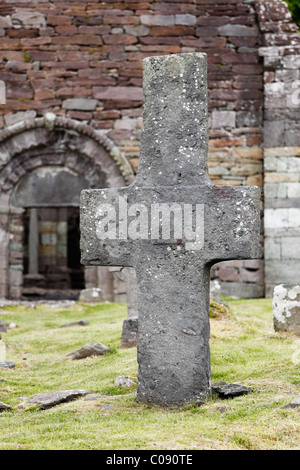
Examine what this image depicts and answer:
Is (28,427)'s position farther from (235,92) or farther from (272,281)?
(235,92)

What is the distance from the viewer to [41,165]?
1257cm

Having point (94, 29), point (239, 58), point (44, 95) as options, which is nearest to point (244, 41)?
point (239, 58)

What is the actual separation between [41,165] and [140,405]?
28.9 ft

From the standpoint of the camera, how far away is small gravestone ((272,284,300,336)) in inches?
251

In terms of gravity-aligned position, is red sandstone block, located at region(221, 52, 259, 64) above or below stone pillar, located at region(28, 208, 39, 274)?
above

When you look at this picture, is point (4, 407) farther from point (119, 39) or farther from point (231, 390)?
point (119, 39)

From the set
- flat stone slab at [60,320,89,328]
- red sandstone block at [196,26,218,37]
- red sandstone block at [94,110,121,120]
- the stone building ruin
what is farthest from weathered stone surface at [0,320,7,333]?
red sandstone block at [196,26,218,37]

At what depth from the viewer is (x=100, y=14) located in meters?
12.6

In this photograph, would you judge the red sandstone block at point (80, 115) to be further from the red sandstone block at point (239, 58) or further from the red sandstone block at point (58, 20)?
the red sandstone block at point (239, 58)

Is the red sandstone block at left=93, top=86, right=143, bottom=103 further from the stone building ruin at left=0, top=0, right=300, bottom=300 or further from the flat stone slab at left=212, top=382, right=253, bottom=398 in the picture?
the flat stone slab at left=212, top=382, right=253, bottom=398

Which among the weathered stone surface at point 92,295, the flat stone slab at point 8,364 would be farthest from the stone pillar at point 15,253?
the flat stone slab at point 8,364

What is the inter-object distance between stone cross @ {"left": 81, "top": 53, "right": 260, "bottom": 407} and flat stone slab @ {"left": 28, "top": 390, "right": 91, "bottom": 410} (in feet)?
1.77

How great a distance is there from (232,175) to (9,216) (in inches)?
168
